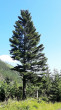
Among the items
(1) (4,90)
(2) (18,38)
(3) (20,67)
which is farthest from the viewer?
(1) (4,90)

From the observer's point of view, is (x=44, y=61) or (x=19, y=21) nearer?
(x=44, y=61)

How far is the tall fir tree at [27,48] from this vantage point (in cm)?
1678

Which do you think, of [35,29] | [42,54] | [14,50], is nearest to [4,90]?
[14,50]

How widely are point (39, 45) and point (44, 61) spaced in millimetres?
3137

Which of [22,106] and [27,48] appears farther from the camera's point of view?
[27,48]

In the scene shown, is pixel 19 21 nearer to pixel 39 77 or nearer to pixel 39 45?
pixel 39 45

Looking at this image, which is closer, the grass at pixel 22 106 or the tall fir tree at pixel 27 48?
the grass at pixel 22 106

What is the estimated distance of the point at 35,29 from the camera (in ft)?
64.1

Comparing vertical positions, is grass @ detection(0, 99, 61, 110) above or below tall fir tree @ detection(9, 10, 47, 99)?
below

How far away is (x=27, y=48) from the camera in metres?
18.1

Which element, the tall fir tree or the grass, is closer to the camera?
the grass

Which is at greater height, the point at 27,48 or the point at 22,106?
the point at 27,48

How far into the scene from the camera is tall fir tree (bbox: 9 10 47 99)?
55.1ft

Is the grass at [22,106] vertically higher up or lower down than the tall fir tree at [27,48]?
lower down
